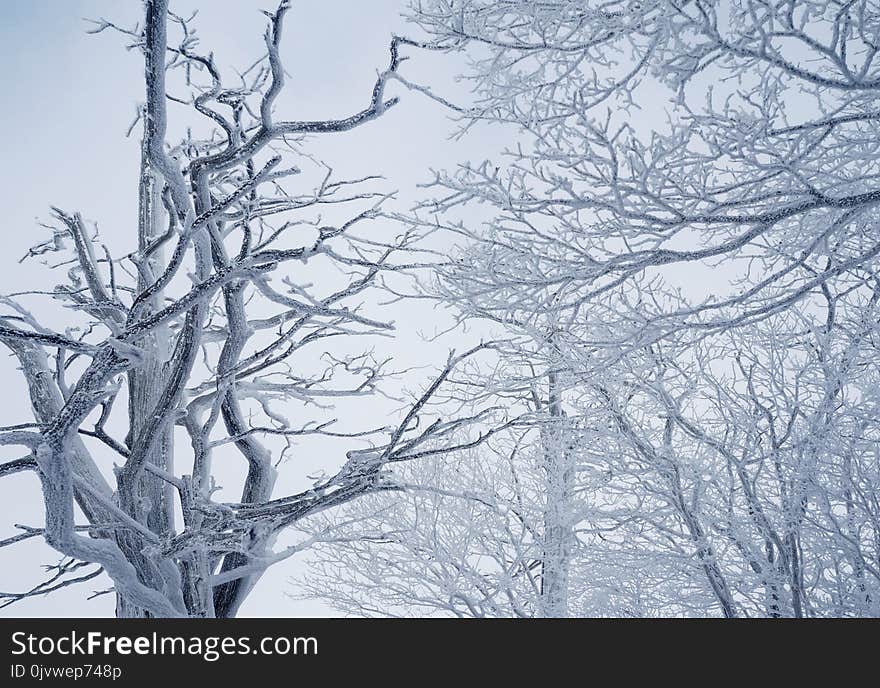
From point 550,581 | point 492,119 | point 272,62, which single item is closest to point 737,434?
point 550,581

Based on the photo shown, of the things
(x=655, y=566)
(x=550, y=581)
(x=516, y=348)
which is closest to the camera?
(x=516, y=348)

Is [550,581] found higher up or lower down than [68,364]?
lower down

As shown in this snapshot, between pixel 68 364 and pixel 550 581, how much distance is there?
5131 mm

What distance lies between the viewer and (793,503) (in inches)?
177

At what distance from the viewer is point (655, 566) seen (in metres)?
5.27
